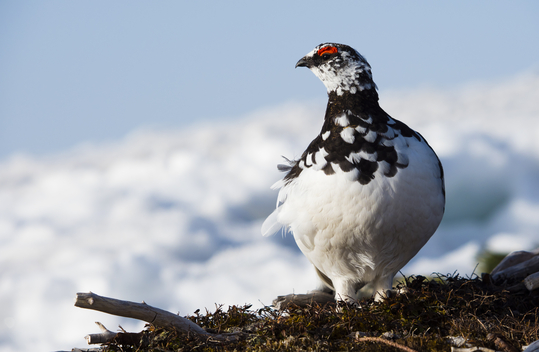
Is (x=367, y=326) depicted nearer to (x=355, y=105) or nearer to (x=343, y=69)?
(x=355, y=105)

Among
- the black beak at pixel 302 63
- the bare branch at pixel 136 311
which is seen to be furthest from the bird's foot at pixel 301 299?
the black beak at pixel 302 63

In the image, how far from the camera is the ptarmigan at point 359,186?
4.82 metres

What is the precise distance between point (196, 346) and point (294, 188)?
196 cm

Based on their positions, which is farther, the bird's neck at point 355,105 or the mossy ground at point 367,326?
the bird's neck at point 355,105

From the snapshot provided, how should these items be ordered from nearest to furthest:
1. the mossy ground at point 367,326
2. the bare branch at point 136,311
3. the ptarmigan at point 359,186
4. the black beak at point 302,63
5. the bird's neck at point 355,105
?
the bare branch at point 136,311, the mossy ground at point 367,326, the ptarmigan at point 359,186, the bird's neck at point 355,105, the black beak at point 302,63

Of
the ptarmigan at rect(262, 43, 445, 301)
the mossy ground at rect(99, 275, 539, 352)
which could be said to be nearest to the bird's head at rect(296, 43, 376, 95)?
the ptarmigan at rect(262, 43, 445, 301)

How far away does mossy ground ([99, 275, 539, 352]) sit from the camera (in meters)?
4.10

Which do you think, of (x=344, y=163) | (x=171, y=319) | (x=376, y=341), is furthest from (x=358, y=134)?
(x=171, y=319)

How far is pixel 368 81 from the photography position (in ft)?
17.0

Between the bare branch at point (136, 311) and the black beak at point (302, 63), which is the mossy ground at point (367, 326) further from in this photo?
the black beak at point (302, 63)

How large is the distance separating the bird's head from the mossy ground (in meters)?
2.18

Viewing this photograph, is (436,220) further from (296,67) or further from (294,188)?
(296,67)

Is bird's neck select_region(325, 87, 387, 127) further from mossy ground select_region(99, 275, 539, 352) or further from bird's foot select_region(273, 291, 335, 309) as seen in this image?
bird's foot select_region(273, 291, 335, 309)

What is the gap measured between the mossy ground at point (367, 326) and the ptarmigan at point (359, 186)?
528mm
